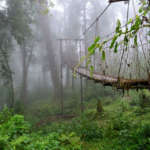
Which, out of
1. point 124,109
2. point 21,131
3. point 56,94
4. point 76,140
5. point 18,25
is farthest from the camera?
point 56,94

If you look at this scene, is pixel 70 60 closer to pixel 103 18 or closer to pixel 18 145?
pixel 18 145

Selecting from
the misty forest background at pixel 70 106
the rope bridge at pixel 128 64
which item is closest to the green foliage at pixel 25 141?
the misty forest background at pixel 70 106

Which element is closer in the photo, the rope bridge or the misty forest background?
the rope bridge

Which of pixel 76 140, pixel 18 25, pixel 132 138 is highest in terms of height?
pixel 18 25

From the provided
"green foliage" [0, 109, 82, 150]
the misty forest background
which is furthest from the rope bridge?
"green foliage" [0, 109, 82, 150]

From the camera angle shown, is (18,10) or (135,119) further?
(18,10)

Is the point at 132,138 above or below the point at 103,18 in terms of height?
below

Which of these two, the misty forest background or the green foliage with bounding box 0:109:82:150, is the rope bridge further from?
the green foliage with bounding box 0:109:82:150

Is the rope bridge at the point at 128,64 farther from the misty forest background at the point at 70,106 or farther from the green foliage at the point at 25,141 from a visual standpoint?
the green foliage at the point at 25,141

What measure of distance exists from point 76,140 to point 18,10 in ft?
26.1

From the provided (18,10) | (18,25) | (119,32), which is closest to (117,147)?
(119,32)

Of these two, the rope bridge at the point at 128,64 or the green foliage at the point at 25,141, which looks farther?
the green foliage at the point at 25,141

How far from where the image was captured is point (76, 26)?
1669 centimetres

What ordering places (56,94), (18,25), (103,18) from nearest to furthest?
(18,25)
(56,94)
(103,18)
